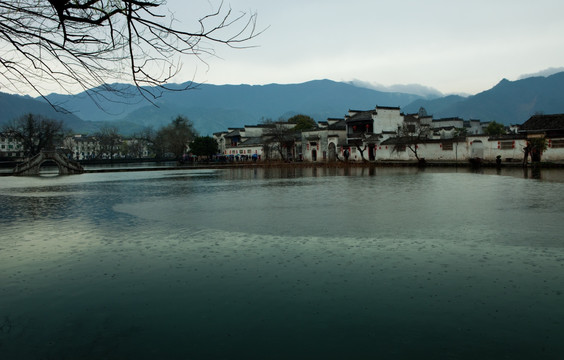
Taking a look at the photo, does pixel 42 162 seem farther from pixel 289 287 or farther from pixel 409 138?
pixel 289 287

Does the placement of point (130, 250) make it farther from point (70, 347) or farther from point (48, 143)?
point (48, 143)

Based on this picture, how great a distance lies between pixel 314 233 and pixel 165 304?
5796 mm

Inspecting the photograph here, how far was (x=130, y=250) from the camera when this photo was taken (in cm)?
1052

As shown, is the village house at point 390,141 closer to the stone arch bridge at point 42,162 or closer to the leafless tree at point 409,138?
the leafless tree at point 409,138

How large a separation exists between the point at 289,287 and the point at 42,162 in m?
62.1

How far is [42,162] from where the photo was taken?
5994cm

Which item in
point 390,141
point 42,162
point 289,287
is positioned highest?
point 390,141

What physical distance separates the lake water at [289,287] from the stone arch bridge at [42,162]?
49.5 meters

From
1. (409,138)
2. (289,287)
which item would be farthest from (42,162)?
(289,287)

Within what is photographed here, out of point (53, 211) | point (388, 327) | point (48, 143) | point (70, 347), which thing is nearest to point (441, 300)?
Answer: point (388, 327)

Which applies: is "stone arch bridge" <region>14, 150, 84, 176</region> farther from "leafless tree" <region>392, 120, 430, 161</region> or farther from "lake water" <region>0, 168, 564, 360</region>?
"lake water" <region>0, 168, 564, 360</region>

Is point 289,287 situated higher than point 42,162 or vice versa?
point 42,162

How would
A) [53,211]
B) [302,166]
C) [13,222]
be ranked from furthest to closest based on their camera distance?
[302,166] < [53,211] < [13,222]

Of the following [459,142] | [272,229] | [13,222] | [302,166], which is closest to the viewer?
[272,229]
